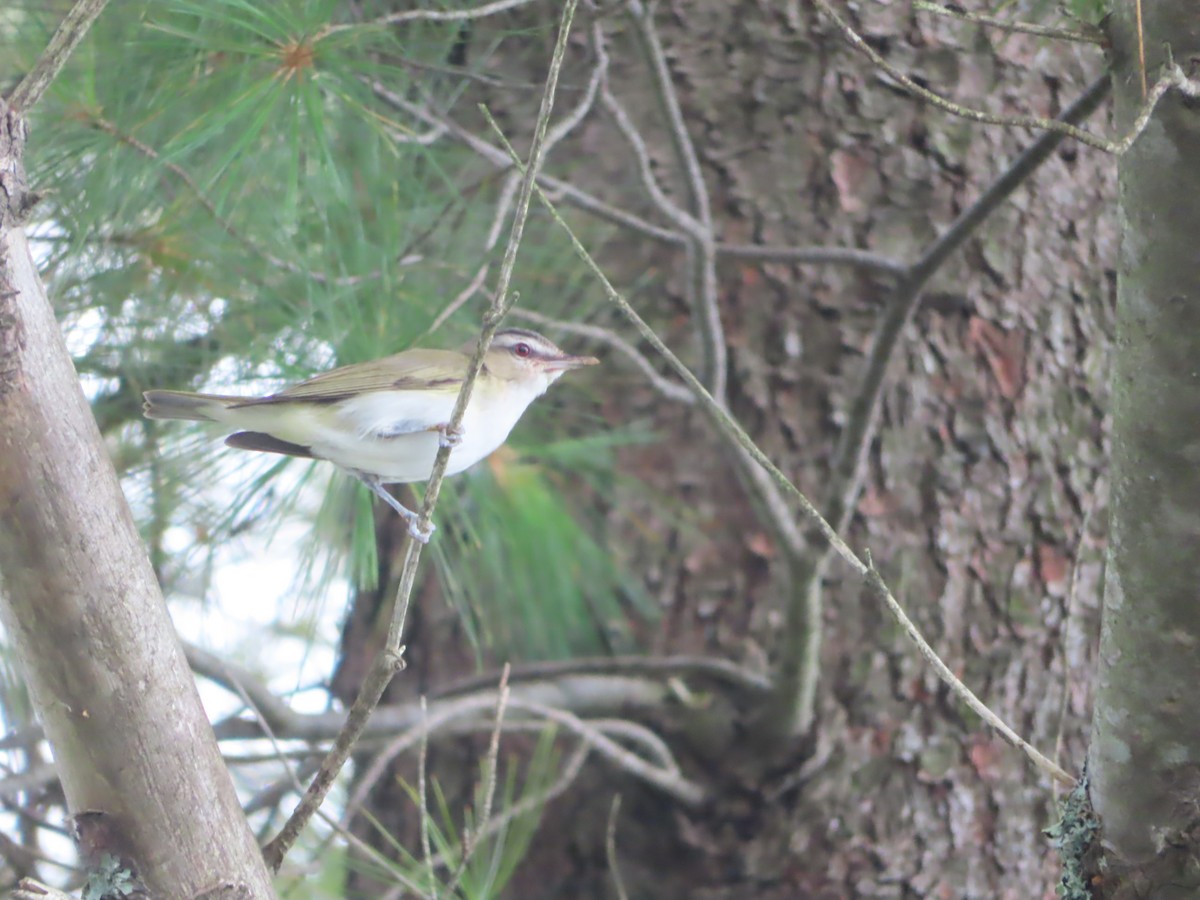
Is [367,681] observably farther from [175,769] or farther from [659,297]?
[659,297]

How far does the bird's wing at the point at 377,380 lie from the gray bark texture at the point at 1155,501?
1.13m

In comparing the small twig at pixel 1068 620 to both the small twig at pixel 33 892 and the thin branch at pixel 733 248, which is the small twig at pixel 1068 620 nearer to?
the thin branch at pixel 733 248

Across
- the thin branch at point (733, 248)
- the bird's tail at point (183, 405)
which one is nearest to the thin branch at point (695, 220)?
the thin branch at point (733, 248)

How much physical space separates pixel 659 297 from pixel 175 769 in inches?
67.5

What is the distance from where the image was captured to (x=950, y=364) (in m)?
2.49

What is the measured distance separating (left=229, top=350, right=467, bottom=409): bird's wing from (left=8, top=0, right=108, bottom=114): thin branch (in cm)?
83

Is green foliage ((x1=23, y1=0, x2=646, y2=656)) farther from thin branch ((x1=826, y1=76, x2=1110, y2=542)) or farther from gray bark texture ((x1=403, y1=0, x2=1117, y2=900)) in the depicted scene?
thin branch ((x1=826, y1=76, x2=1110, y2=542))

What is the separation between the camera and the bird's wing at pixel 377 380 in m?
2.00

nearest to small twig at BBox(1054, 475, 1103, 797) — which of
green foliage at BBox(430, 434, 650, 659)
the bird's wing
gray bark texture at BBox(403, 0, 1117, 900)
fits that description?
gray bark texture at BBox(403, 0, 1117, 900)

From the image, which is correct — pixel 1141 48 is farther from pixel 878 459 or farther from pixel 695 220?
pixel 878 459

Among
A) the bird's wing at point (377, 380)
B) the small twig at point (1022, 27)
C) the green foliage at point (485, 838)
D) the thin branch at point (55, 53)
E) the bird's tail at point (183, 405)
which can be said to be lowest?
the green foliage at point (485, 838)

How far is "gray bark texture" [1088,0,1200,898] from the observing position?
48.3 inches

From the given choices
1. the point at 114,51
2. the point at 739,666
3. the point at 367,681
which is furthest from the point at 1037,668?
the point at 114,51

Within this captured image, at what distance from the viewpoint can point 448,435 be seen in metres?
1.30
